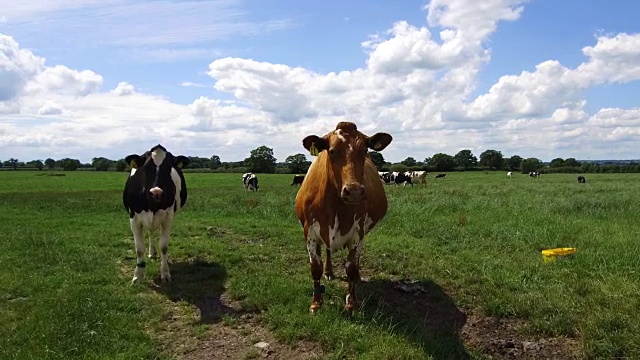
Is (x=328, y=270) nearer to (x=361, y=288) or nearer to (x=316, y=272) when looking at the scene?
(x=361, y=288)

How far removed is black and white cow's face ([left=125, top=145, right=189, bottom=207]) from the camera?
9055mm

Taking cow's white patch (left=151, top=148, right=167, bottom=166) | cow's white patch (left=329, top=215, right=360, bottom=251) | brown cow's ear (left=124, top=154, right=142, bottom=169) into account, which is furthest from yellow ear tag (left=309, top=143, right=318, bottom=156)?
brown cow's ear (left=124, top=154, right=142, bottom=169)

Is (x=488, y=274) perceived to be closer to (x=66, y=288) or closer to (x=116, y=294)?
(x=116, y=294)

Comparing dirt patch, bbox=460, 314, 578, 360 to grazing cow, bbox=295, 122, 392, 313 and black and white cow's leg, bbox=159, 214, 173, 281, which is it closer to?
grazing cow, bbox=295, 122, 392, 313

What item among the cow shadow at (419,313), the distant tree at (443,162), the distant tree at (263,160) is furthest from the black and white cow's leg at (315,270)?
the distant tree at (443,162)

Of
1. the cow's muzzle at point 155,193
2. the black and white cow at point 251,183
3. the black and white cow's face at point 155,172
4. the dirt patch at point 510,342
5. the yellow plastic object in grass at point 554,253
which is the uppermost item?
the black and white cow's face at point 155,172

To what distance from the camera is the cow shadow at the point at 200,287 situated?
7340 millimetres

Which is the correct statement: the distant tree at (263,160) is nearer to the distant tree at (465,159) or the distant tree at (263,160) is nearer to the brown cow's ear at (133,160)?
the distant tree at (465,159)

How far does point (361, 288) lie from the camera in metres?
8.03

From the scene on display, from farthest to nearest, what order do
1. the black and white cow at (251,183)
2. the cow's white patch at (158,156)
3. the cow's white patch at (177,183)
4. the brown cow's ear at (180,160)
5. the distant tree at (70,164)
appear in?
the distant tree at (70,164), the black and white cow at (251,183), the cow's white patch at (177,183), the brown cow's ear at (180,160), the cow's white patch at (158,156)

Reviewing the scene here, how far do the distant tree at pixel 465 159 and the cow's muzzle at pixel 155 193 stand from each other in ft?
343

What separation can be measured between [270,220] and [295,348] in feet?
34.8

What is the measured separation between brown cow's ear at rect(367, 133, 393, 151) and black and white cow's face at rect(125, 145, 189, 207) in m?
3.91

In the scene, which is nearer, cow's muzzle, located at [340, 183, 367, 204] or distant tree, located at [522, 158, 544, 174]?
cow's muzzle, located at [340, 183, 367, 204]
